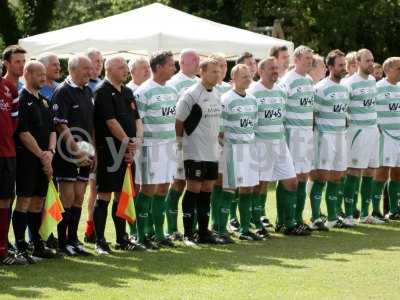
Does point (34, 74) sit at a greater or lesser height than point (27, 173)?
greater

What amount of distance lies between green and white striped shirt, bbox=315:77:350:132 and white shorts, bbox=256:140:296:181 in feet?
3.15

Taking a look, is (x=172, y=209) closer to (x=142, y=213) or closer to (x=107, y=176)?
(x=142, y=213)

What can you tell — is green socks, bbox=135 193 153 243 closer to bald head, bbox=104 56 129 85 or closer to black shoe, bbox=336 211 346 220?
bald head, bbox=104 56 129 85

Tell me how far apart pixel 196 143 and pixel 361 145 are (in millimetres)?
3016

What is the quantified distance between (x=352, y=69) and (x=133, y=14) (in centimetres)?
621

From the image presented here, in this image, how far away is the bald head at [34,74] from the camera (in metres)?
10.3

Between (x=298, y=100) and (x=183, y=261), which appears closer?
(x=183, y=261)

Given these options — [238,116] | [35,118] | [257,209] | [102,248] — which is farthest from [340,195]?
[35,118]

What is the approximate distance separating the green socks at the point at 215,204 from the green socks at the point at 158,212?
39.7 inches

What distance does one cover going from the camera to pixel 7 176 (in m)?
10.0

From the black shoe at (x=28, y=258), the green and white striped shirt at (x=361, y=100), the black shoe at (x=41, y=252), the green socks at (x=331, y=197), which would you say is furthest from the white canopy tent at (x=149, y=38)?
the black shoe at (x=28, y=258)

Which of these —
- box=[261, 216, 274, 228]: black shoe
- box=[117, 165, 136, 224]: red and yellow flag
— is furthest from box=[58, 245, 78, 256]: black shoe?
box=[261, 216, 274, 228]: black shoe

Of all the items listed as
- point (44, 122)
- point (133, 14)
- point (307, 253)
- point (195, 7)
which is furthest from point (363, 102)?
point (195, 7)

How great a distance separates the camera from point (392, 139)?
563 inches
